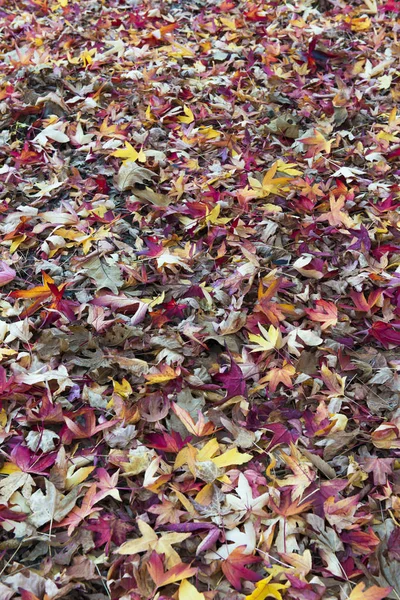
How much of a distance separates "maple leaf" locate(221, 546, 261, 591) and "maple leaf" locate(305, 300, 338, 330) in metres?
0.67

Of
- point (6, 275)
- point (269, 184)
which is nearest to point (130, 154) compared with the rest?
point (269, 184)

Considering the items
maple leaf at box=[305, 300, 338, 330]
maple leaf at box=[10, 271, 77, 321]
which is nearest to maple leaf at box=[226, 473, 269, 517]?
maple leaf at box=[305, 300, 338, 330]

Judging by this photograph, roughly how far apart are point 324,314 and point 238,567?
74cm

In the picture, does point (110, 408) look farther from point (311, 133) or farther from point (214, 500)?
point (311, 133)

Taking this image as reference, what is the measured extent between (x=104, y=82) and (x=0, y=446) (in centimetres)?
185

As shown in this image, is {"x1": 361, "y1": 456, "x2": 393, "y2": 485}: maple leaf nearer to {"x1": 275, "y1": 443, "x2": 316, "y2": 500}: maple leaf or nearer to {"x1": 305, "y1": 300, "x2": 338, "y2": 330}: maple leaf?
{"x1": 275, "y1": 443, "x2": 316, "y2": 500}: maple leaf

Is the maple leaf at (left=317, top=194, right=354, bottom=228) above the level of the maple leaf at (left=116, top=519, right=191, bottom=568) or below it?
above

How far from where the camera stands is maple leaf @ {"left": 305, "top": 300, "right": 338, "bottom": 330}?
1554 mm

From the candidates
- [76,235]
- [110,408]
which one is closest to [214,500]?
[110,408]

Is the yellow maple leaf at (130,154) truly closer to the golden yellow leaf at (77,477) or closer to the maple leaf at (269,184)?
the maple leaf at (269,184)

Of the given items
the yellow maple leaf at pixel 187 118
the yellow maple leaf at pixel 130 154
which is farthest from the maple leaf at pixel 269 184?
the yellow maple leaf at pixel 187 118

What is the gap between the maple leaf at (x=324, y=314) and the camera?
1.55 meters

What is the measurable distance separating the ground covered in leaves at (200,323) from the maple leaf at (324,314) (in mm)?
12

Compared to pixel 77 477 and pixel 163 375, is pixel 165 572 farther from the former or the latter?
pixel 163 375
